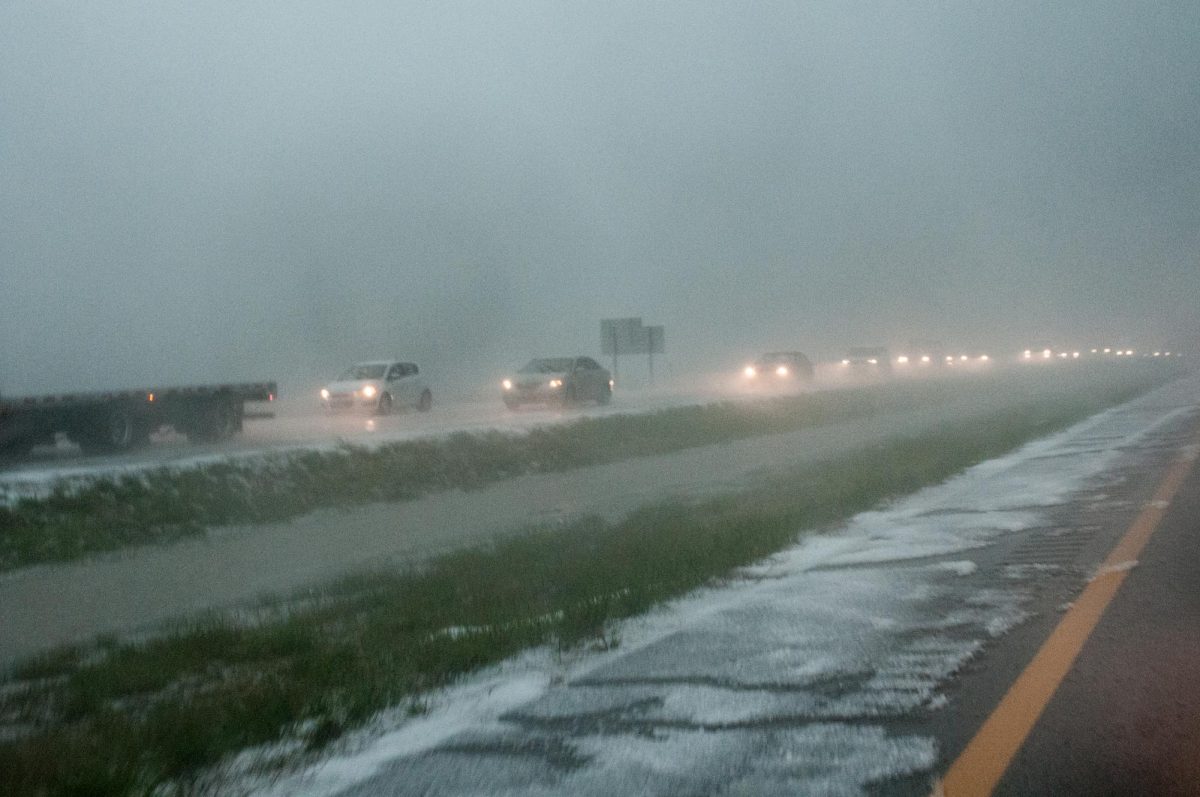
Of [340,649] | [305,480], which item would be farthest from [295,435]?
[340,649]

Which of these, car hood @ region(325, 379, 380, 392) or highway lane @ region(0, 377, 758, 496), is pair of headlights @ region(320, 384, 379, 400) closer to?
car hood @ region(325, 379, 380, 392)

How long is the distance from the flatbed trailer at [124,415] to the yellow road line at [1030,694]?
1909 cm

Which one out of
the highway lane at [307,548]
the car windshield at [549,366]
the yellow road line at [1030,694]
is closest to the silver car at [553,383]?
the car windshield at [549,366]

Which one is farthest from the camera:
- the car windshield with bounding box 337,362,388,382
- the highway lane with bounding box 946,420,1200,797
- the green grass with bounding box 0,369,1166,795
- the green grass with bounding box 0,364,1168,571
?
the car windshield with bounding box 337,362,388,382

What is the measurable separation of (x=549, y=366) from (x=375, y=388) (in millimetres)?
5903

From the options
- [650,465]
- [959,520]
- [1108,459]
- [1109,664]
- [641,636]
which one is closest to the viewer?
[1109,664]

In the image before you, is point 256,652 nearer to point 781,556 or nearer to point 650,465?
point 781,556

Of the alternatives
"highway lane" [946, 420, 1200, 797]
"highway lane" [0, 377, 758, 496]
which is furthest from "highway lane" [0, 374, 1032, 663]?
"highway lane" [946, 420, 1200, 797]

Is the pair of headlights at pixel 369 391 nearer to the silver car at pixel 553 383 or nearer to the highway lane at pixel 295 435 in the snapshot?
the highway lane at pixel 295 435

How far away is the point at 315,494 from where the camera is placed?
2008cm

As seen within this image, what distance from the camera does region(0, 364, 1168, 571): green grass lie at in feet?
52.7

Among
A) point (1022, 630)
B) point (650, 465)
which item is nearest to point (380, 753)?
point (1022, 630)

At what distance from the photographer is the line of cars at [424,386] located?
36.0 m

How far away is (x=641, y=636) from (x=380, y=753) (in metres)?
2.86
